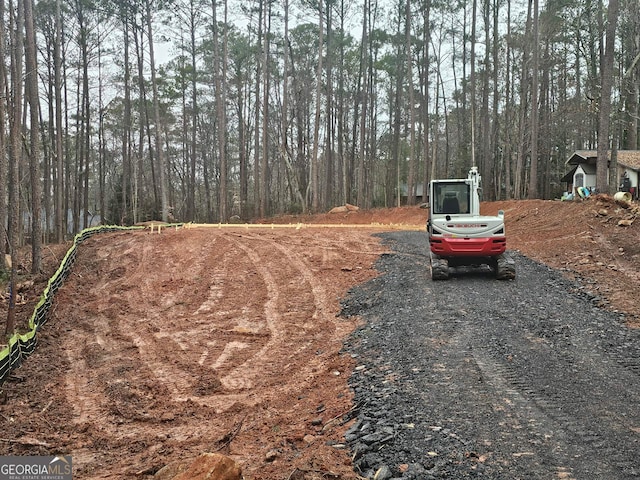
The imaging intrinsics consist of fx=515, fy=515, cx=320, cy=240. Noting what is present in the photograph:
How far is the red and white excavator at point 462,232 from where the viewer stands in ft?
34.1

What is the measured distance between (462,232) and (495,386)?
5.24 meters

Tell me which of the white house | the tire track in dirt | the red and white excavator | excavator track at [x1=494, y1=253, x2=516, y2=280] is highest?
the white house

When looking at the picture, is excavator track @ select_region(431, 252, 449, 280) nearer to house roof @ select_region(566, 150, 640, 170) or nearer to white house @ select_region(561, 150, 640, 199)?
white house @ select_region(561, 150, 640, 199)

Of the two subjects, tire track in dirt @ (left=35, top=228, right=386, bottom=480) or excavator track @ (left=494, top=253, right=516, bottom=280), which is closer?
tire track in dirt @ (left=35, top=228, right=386, bottom=480)

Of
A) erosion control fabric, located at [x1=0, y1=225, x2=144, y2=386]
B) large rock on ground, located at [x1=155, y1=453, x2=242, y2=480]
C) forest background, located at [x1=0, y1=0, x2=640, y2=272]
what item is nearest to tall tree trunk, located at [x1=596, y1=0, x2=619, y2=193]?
forest background, located at [x1=0, y1=0, x2=640, y2=272]

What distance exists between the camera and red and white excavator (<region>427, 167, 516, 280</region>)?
34.1ft

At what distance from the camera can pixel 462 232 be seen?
10.4 m

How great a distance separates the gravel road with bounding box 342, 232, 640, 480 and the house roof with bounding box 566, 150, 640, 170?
812 inches

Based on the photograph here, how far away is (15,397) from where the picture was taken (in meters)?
7.12

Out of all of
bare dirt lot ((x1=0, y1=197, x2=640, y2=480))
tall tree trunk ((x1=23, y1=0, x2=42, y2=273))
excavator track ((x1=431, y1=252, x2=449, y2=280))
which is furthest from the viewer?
tall tree trunk ((x1=23, y1=0, x2=42, y2=273))

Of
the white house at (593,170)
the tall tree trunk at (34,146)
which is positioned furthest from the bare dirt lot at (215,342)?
the white house at (593,170)

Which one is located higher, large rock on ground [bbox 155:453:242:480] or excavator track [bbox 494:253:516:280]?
excavator track [bbox 494:253:516:280]

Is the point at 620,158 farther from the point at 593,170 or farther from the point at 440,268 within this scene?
the point at 440,268

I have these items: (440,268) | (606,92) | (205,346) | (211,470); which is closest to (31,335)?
(205,346)
